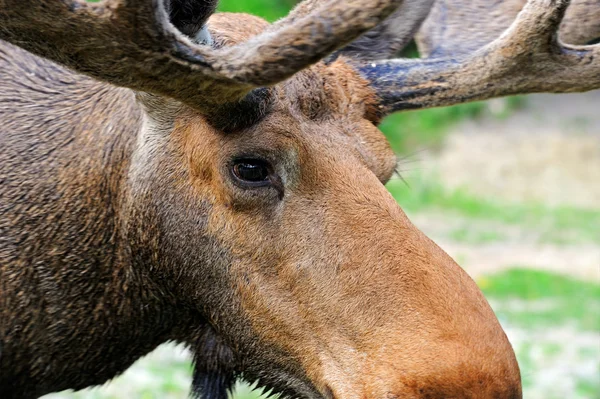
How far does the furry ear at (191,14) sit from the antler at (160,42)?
0.85 feet

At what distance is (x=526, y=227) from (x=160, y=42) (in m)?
10.2

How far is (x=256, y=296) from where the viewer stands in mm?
3109

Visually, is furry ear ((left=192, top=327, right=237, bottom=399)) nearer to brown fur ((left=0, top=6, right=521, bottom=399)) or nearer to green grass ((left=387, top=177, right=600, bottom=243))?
brown fur ((left=0, top=6, right=521, bottom=399))

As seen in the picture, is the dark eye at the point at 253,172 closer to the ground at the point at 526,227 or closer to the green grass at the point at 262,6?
the ground at the point at 526,227

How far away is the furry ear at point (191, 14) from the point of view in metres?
2.99

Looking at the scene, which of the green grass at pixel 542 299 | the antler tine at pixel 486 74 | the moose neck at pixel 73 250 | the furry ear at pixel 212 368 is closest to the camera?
the moose neck at pixel 73 250

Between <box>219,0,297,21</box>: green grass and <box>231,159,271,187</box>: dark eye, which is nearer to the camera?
<box>231,159,271,187</box>: dark eye

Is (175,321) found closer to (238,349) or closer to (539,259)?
(238,349)

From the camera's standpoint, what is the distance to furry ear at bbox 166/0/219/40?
2.99 m


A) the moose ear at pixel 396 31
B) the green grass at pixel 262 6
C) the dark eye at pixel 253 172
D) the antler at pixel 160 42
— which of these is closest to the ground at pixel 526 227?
the moose ear at pixel 396 31

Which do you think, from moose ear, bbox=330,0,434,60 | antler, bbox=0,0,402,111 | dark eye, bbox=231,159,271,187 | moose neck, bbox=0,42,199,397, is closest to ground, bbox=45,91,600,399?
moose neck, bbox=0,42,199,397

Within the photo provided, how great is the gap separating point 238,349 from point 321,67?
3.23 feet

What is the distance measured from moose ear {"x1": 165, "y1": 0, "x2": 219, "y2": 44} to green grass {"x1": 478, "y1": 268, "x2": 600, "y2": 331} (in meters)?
6.03

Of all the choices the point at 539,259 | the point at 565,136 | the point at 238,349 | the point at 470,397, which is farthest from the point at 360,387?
the point at 565,136
